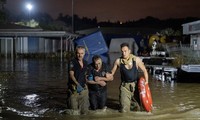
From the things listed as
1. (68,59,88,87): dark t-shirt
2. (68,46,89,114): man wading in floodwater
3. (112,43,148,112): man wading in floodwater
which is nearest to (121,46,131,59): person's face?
(112,43,148,112): man wading in floodwater

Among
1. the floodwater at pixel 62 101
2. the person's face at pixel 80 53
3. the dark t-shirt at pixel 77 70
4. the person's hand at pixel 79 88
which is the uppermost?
the person's face at pixel 80 53

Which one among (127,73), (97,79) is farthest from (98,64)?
(127,73)

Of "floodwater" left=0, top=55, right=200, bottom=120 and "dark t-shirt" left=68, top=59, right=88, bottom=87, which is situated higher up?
"dark t-shirt" left=68, top=59, right=88, bottom=87

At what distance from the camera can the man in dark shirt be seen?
10.4 metres

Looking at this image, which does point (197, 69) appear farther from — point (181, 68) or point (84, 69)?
point (84, 69)

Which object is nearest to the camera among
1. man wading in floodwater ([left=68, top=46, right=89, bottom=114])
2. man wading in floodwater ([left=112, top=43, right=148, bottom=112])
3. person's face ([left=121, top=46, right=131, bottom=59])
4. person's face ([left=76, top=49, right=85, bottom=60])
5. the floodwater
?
person's face ([left=76, top=49, right=85, bottom=60])

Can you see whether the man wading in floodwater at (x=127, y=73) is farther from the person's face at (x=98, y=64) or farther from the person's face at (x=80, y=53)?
the person's face at (x=80, y=53)

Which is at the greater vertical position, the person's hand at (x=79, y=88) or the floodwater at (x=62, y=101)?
the person's hand at (x=79, y=88)

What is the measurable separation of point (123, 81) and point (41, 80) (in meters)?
9.84

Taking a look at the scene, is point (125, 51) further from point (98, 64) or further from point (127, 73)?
point (98, 64)

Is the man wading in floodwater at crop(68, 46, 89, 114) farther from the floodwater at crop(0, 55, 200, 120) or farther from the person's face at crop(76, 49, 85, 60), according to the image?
the floodwater at crop(0, 55, 200, 120)

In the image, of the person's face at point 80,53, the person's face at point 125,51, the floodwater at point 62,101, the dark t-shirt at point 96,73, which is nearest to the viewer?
the person's face at point 80,53

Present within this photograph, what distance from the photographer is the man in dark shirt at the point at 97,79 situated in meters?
10.4

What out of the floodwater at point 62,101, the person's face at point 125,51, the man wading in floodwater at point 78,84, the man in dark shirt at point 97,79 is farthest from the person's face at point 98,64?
the floodwater at point 62,101
